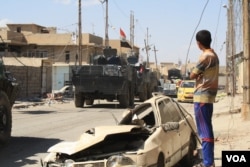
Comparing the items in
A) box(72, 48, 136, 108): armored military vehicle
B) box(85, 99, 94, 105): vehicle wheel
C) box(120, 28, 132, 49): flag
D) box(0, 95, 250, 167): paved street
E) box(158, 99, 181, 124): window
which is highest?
box(120, 28, 132, 49): flag

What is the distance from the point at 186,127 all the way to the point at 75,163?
2829mm

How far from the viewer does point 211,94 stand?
6.71 metres

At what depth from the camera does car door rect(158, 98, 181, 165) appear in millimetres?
7172

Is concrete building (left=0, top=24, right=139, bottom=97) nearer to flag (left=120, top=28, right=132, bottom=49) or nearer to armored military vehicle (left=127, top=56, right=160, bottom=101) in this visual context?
flag (left=120, top=28, right=132, bottom=49)

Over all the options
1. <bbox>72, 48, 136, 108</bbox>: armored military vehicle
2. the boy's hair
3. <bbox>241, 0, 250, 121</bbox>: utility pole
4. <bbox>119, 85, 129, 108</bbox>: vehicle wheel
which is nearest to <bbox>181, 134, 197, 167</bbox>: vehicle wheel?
the boy's hair

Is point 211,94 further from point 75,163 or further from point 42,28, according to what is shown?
point 42,28

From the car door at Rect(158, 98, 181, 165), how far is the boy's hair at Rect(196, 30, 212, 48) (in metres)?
1.38

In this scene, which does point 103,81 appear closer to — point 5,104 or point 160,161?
point 5,104

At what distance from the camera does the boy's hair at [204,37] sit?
22.0ft

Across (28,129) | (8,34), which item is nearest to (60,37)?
(8,34)

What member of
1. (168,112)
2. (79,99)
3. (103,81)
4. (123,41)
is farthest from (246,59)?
(123,41)

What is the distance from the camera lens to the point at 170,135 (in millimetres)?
7332

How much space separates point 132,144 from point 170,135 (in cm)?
80

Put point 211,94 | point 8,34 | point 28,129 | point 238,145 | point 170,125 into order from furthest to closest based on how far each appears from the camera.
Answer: point 8,34 → point 28,129 → point 238,145 → point 170,125 → point 211,94
